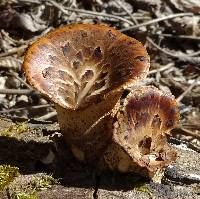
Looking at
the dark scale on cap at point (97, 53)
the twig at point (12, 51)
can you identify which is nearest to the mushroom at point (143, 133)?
the dark scale on cap at point (97, 53)

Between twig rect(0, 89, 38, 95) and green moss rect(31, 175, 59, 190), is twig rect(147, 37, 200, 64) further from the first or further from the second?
A: green moss rect(31, 175, 59, 190)

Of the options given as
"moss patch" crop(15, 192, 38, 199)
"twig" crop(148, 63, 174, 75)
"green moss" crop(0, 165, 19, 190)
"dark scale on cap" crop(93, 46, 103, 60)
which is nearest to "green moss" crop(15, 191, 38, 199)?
"moss patch" crop(15, 192, 38, 199)

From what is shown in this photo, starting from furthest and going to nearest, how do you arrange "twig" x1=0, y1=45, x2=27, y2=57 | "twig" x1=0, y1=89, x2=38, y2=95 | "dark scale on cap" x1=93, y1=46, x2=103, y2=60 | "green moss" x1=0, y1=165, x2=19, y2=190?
1. "twig" x1=0, y1=45, x2=27, y2=57
2. "twig" x1=0, y1=89, x2=38, y2=95
3. "dark scale on cap" x1=93, y1=46, x2=103, y2=60
4. "green moss" x1=0, y1=165, x2=19, y2=190

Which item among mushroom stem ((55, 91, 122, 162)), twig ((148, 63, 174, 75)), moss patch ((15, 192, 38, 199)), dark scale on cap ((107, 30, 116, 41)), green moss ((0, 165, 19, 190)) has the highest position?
dark scale on cap ((107, 30, 116, 41))

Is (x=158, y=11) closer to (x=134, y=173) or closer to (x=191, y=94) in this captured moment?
(x=191, y=94)

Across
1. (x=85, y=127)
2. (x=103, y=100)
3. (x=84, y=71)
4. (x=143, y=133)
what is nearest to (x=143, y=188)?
(x=143, y=133)

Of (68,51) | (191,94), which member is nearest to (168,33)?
(191,94)

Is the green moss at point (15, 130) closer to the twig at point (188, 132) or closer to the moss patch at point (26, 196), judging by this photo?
the moss patch at point (26, 196)
